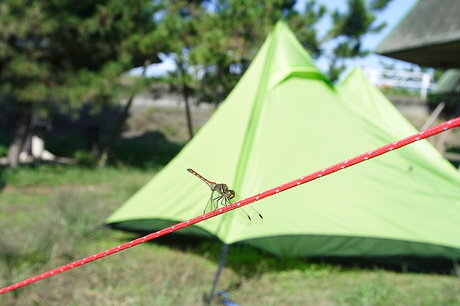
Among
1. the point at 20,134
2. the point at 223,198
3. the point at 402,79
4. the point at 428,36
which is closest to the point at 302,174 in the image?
the point at 223,198

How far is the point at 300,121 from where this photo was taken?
3.78 m

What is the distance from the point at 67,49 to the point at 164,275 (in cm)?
542

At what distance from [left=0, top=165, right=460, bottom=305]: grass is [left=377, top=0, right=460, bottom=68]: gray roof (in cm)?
433

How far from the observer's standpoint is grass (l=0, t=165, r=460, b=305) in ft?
10.2

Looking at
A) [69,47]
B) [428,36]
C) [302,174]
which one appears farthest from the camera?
[69,47]

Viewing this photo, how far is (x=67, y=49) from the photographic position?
774cm

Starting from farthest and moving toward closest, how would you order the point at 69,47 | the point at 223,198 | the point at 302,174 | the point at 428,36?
the point at 69,47, the point at 428,36, the point at 302,174, the point at 223,198

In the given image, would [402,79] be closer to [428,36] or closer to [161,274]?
[428,36]

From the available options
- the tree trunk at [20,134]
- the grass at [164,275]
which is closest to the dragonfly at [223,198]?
the grass at [164,275]

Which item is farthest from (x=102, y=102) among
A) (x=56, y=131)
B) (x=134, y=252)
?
(x=56, y=131)

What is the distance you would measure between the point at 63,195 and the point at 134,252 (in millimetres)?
1292

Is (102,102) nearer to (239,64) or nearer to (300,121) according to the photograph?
(239,64)

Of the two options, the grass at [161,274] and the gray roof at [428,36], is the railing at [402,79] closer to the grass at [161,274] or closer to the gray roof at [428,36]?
the gray roof at [428,36]

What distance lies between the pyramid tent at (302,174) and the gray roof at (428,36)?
11.5 ft
